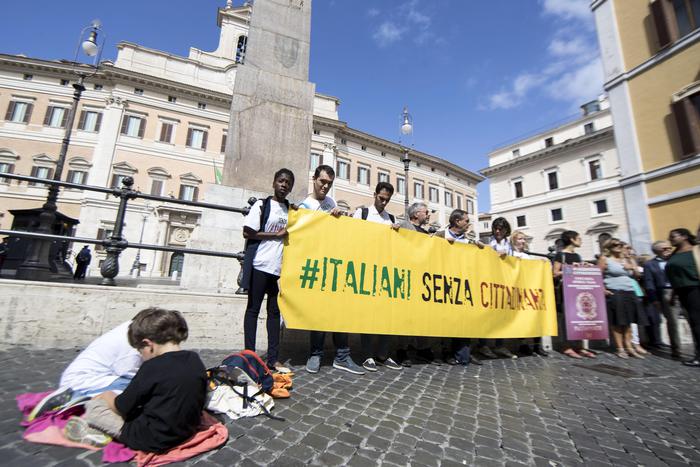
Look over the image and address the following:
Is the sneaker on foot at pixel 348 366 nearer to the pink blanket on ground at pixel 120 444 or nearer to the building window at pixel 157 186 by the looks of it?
the pink blanket on ground at pixel 120 444

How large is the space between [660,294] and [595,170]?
3170 centimetres

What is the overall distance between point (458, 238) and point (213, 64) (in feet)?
124

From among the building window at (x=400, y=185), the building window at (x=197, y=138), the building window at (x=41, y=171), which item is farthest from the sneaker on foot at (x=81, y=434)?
the building window at (x=400, y=185)

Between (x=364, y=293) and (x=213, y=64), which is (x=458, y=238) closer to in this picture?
(x=364, y=293)

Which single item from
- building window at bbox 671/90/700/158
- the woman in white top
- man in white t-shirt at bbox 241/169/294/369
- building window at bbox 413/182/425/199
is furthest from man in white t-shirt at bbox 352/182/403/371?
building window at bbox 413/182/425/199

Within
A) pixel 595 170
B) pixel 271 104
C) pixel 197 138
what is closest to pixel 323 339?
pixel 271 104

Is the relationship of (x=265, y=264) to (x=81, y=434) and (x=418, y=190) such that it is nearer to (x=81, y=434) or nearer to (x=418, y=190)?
(x=81, y=434)

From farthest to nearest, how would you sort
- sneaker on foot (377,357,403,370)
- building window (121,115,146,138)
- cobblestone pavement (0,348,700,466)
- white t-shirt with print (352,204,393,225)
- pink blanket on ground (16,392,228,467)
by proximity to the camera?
building window (121,115,146,138), white t-shirt with print (352,204,393,225), sneaker on foot (377,357,403,370), cobblestone pavement (0,348,700,466), pink blanket on ground (16,392,228,467)

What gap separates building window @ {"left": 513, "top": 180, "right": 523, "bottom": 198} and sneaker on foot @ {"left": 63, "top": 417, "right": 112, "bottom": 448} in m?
40.8

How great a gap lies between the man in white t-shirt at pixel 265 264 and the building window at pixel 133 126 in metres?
31.5

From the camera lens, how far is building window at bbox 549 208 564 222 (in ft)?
104

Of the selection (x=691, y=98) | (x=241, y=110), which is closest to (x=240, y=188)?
(x=241, y=110)

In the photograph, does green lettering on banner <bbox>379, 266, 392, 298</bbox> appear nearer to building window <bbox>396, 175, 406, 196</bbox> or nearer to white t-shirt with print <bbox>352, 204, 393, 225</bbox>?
white t-shirt with print <bbox>352, 204, 393, 225</bbox>

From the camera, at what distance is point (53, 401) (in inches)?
70.1
